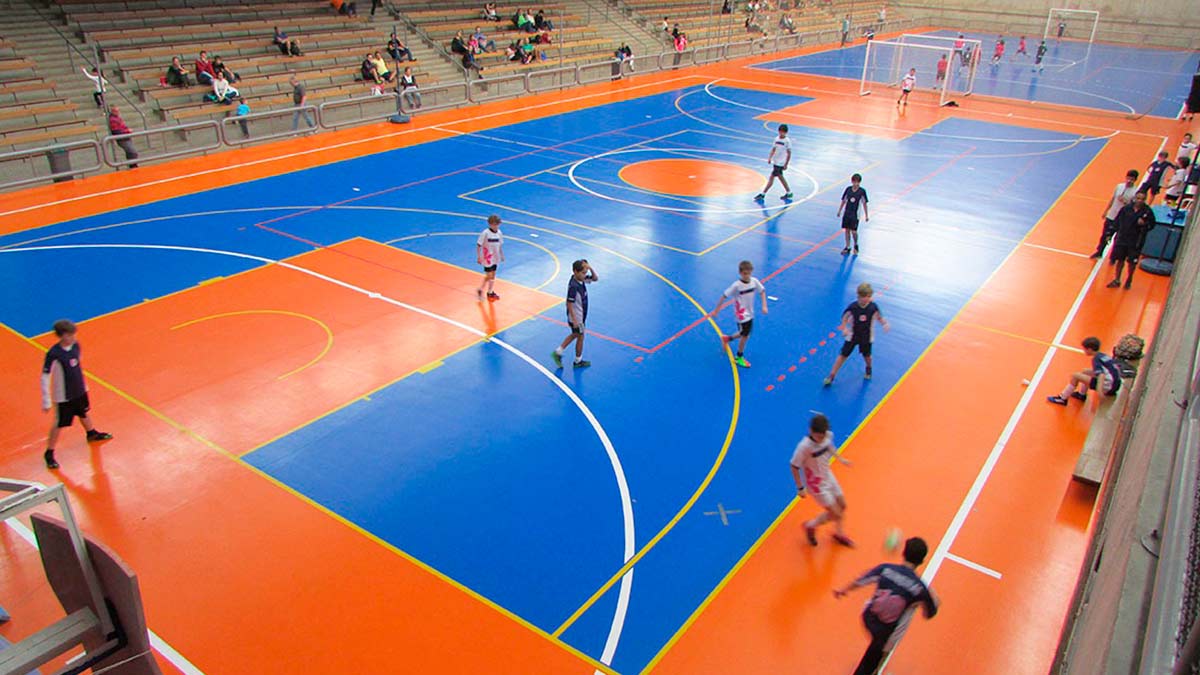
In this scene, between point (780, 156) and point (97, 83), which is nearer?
point (780, 156)

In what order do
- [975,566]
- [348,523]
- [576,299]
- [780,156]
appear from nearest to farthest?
A: [975,566] < [348,523] < [576,299] < [780,156]

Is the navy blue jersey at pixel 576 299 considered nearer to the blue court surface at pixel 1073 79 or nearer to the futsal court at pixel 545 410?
the futsal court at pixel 545 410

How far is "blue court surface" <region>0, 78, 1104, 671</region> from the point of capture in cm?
863

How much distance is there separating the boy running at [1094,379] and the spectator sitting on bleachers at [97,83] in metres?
25.5

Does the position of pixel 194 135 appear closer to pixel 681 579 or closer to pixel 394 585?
pixel 394 585

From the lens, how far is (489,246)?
547 inches

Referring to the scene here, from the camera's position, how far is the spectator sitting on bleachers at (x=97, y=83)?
74.6 feet

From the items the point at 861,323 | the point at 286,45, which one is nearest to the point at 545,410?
the point at 861,323

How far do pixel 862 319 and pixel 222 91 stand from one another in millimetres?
22903

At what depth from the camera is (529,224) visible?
60.1 ft

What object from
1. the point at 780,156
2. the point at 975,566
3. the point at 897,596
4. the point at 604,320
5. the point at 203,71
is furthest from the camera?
the point at 203,71

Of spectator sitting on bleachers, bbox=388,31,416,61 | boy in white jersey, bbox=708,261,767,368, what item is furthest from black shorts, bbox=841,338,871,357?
spectator sitting on bleachers, bbox=388,31,416,61

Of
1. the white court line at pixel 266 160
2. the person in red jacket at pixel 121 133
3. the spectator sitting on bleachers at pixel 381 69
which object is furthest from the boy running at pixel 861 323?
the spectator sitting on bleachers at pixel 381 69

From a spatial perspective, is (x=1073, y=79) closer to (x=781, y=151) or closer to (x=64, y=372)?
(x=781, y=151)
